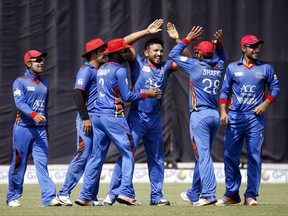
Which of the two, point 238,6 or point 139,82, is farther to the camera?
point 238,6

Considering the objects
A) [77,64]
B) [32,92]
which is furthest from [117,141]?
[77,64]

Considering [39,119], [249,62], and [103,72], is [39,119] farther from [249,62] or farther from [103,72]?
[249,62]

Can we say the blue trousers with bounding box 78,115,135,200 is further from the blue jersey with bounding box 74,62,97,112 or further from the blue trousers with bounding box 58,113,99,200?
the blue jersey with bounding box 74,62,97,112

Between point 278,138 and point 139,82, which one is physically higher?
point 139,82

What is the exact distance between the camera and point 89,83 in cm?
1141

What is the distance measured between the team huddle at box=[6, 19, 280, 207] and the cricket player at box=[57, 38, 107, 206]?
0.04 feet

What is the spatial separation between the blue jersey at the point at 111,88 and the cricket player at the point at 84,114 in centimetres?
42

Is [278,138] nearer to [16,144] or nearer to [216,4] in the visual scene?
[216,4]

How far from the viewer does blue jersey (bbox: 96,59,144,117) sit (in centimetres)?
1076

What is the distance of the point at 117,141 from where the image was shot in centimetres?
1079

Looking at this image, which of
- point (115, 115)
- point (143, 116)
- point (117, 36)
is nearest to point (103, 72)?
point (115, 115)

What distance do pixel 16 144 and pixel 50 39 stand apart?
22.2 ft

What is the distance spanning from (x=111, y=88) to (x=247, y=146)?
1.99 m

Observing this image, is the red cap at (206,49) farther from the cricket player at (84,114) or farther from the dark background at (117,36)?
the dark background at (117,36)
